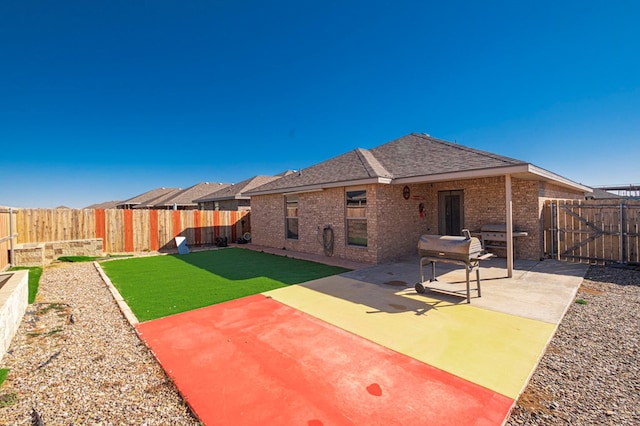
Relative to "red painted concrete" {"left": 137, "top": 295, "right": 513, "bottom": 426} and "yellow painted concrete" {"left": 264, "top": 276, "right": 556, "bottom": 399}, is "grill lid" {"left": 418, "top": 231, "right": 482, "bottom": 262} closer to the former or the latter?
"yellow painted concrete" {"left": 264, "top": 276, "right": 556, "bottom": 399}

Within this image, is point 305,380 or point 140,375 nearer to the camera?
point 305,380

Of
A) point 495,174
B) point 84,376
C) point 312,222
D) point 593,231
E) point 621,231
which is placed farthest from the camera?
point 312,222

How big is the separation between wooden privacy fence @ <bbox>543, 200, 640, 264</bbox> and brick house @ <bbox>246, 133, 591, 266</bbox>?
0.58 meters

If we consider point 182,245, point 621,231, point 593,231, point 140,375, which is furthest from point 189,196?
point 621,231

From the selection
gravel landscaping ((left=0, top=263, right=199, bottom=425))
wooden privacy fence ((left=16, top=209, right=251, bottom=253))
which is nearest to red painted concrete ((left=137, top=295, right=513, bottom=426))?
gravel landscaping ((left=0, top=263, right=199, bottom=425))

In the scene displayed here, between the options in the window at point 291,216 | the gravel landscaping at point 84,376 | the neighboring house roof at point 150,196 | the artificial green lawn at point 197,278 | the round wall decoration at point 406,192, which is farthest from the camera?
the neighboring house roof at point 150,196

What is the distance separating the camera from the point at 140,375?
3.08 metres

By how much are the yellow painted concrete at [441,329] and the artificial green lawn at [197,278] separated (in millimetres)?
1258

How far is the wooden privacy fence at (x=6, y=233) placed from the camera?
862 cm

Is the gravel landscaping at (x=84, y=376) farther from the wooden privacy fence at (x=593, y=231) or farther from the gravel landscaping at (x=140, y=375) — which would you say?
the wooden privacy fence at (x=593, y=231)

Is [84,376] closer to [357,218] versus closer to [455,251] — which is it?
[455,251]

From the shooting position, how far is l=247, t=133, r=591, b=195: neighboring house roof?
7.30m

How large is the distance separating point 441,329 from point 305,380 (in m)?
2.32

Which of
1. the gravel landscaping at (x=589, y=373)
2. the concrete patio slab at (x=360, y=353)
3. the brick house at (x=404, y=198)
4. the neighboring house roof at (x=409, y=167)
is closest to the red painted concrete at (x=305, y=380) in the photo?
the concrete patio slab at (x=360, y=353)
